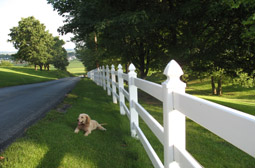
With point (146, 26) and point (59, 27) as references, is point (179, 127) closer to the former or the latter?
point (146, 26)

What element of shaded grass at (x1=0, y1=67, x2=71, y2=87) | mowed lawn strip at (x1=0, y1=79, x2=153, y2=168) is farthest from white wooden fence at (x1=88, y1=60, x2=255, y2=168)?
shaded grass at (x1=0, y1=67, x2=71, y2=87)

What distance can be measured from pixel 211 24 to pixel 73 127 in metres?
7.91

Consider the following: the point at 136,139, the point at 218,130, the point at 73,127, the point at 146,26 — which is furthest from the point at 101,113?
the point at 218,130

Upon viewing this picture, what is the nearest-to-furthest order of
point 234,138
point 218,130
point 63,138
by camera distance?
point 234,138
point 218,130
point 63,138

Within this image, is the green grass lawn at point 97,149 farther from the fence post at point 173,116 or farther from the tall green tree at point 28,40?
the tall green tree at point 28,40

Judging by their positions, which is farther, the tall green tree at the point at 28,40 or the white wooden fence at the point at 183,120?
the tall green tree at the point at 28,40

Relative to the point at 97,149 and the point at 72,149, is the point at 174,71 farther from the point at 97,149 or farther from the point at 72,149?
the point at 72,149


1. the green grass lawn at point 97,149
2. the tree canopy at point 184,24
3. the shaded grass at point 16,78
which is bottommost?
the green grass lawn at point 97,149

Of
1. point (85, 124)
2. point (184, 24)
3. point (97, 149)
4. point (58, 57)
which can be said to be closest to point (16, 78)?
point (184, 24)

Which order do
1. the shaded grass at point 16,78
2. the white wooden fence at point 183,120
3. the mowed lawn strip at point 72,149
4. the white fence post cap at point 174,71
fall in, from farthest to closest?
the shaded grass at point 16,78
the mowed lawn strip at point 72,149
the white fence post cap at point 174,71
the white wooden fence at point 183,120

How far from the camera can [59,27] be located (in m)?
11.1

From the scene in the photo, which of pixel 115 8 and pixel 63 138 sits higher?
pixel 115 8

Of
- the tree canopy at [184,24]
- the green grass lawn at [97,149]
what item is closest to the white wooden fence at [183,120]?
the green grass lawn at [97,149]

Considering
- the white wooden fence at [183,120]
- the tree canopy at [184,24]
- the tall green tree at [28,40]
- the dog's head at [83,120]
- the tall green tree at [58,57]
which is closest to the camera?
the white wooden fence at [183,120]
